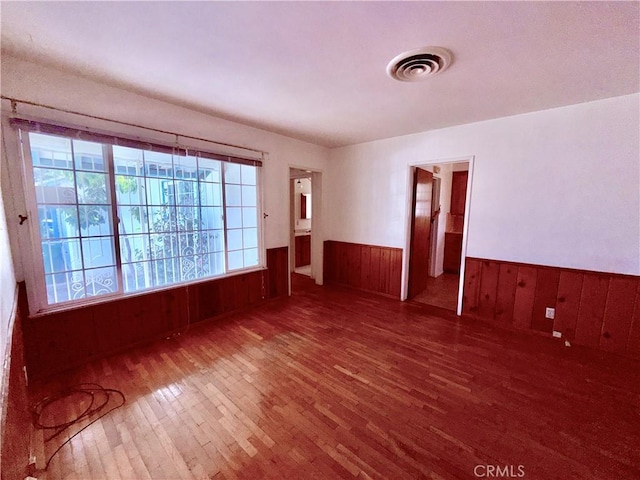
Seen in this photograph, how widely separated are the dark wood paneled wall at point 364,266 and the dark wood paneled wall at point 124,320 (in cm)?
154

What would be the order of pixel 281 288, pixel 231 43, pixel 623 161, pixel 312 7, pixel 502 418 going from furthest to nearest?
pixel 281 288
pixel 623 161
pixel 502 418
pixel 231 43
pixel 312 7

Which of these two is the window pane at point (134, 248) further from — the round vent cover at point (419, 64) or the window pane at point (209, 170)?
the round vent cover at point (419, 64)

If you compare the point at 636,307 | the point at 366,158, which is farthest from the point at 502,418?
the point at 366,158

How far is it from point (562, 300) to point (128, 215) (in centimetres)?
452

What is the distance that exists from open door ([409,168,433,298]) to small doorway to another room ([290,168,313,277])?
2157mm

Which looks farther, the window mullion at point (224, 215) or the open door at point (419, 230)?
the open door at point (419, 230)

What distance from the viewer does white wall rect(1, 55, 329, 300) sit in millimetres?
1865

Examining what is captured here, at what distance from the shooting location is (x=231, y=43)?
62.1 inches

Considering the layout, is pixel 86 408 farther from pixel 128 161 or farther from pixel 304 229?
pixel 304 229

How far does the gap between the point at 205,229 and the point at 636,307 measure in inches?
175

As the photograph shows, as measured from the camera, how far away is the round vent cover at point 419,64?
5.37ft

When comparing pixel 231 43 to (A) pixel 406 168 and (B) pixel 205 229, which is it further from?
(A) pixel 406 168

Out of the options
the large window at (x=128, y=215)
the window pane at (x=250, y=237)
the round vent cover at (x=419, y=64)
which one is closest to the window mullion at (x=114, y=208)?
the large window at (x=128, y=215)

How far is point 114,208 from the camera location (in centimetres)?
234
